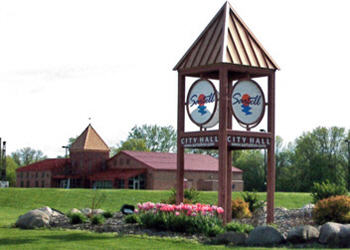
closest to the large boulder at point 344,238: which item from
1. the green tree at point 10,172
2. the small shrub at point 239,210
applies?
the small shrub at point 239,210

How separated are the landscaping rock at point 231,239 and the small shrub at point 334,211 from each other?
225 inches

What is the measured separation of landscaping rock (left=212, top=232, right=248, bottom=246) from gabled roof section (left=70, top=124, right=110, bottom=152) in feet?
185

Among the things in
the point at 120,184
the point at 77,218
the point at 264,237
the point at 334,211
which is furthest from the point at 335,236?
the point at 120,184

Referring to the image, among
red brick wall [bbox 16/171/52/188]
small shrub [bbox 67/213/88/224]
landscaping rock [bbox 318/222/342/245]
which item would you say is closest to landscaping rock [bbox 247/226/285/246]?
landscaping rock [bbox 318/222/342/245]

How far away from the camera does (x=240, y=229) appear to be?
2083 cm

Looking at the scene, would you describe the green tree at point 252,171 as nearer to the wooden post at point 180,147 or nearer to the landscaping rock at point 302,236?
the wooden post at point 180,147

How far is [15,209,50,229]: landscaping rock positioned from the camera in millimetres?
23844

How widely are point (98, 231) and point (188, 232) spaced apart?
3.44 m

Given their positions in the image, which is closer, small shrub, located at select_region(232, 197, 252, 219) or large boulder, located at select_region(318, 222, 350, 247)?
large boulder, located at select_region(318, 222, 350, 247)

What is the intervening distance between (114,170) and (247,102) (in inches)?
2097

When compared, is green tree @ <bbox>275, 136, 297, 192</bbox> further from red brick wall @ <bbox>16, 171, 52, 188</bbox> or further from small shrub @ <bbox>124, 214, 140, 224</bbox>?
small shrub @ <bbox>124, 214, 140, 224</bbox>

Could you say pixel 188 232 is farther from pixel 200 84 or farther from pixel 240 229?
pixel 200 84

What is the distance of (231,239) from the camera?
19.1m

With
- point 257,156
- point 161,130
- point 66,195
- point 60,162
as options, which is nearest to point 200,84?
point 66,195
